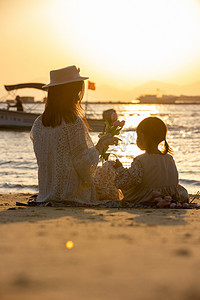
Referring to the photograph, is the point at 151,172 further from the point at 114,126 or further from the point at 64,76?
the point at 64,76

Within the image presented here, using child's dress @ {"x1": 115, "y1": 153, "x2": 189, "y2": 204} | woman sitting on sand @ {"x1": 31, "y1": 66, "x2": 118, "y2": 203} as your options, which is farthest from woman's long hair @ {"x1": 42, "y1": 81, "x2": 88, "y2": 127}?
child's dress @ {"x1": 115, "y1": 153, "x2": 189, "y2": 204}

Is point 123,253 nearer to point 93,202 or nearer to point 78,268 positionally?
point 78,268

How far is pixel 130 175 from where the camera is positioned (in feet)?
14.9

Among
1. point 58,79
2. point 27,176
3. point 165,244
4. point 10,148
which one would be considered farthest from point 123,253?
point 10,148

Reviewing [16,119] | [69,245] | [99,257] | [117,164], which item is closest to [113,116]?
[117,164]

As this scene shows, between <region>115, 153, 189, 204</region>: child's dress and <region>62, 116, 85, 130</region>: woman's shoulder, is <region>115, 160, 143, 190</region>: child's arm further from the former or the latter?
<region>62, 116, 85, 130</region>: woman's shoulder

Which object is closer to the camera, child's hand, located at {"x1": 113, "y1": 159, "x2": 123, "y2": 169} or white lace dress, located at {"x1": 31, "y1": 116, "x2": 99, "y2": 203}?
white lace dress, located at {"x1": 31, "y1": 116, "x2": 99, "y2": 203}

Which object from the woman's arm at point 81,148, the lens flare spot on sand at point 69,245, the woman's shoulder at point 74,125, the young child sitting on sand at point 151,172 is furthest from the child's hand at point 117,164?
the lens flare spot on sand at point 69,245

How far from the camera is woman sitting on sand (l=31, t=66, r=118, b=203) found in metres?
4.38

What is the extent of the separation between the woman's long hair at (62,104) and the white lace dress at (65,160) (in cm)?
7

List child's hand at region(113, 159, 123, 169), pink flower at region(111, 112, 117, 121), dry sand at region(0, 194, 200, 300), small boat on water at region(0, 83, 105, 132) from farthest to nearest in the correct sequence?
small boat on water at region(0, 83, 105, 132), pink flower at region(111, 112, 117, 121), child's hand at region(113, 159, 123, 169), dry sand at region(0, 194, 200, 300)

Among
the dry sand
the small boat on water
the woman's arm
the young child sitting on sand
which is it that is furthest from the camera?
the small boat on water

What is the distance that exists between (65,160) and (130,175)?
2.23ft

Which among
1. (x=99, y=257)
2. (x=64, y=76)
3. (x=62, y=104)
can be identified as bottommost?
(x=99, y=257)
